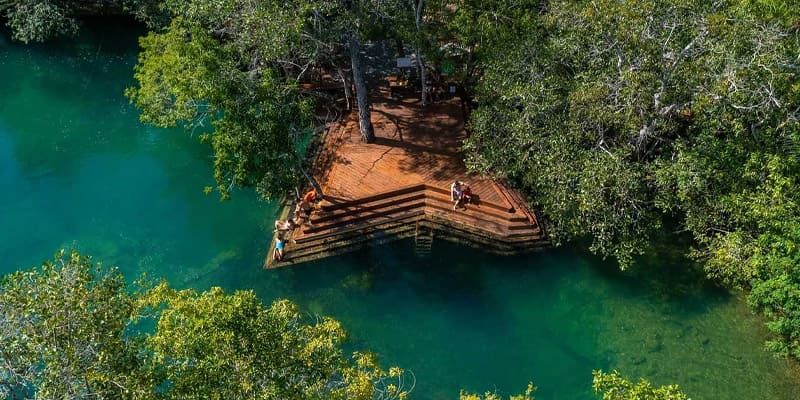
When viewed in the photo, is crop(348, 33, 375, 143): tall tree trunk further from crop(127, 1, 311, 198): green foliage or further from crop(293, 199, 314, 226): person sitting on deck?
crop(293, 199, 314, 226): person sitting on deck

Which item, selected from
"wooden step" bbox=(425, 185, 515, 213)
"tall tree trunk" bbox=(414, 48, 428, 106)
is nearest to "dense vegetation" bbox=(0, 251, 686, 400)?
"wooden step" bbox=(425, 185, 515, 213)

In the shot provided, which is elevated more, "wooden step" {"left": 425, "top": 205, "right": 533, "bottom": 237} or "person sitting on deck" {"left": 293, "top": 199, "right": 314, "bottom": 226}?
"person sitting on deck" {"left": 293, "top": 199, "right": 314, "bottom": 226}

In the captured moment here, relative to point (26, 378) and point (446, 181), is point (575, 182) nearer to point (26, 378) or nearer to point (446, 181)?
point (446, 181)

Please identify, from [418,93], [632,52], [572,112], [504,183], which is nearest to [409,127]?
[418,93]

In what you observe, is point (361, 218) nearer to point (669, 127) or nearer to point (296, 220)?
point (296, 220)

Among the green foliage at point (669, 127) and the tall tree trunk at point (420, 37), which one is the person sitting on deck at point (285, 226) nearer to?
the green foliage at point (669, 127)

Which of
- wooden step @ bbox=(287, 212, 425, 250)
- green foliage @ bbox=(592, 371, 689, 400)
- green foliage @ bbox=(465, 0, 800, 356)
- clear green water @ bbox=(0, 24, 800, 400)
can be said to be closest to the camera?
green foliage @ bbox=(592, 371, 689, 400)
